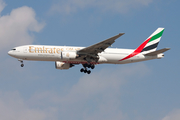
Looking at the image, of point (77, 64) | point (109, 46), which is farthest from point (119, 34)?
point (77, 64)

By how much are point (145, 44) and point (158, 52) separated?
3.65 meters

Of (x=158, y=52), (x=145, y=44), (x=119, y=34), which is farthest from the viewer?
(x=145, y=44)

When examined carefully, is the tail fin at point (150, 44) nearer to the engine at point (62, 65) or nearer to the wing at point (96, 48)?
the wing at point (96, 48)

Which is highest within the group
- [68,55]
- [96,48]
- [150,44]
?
[150,44]

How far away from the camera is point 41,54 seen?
1756 inches

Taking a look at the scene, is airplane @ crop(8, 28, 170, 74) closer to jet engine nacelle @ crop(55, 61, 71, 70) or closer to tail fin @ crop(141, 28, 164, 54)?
tail fin @ crop(141, 28, 164, 54)

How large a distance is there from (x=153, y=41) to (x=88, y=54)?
38.3 feet

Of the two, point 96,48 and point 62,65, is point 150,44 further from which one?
point 62,65

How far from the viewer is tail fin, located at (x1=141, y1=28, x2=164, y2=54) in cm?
4971

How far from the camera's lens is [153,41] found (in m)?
51.2

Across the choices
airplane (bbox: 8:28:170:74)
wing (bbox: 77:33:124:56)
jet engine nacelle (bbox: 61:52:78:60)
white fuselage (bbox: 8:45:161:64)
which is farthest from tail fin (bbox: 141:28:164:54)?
jet engine nacelle (bbox: 61:52:78:60)

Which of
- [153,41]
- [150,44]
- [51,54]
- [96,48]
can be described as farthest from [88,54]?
[153,41]

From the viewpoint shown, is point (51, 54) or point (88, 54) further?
point (88, 54)

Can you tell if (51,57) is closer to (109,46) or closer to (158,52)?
(109,46)
